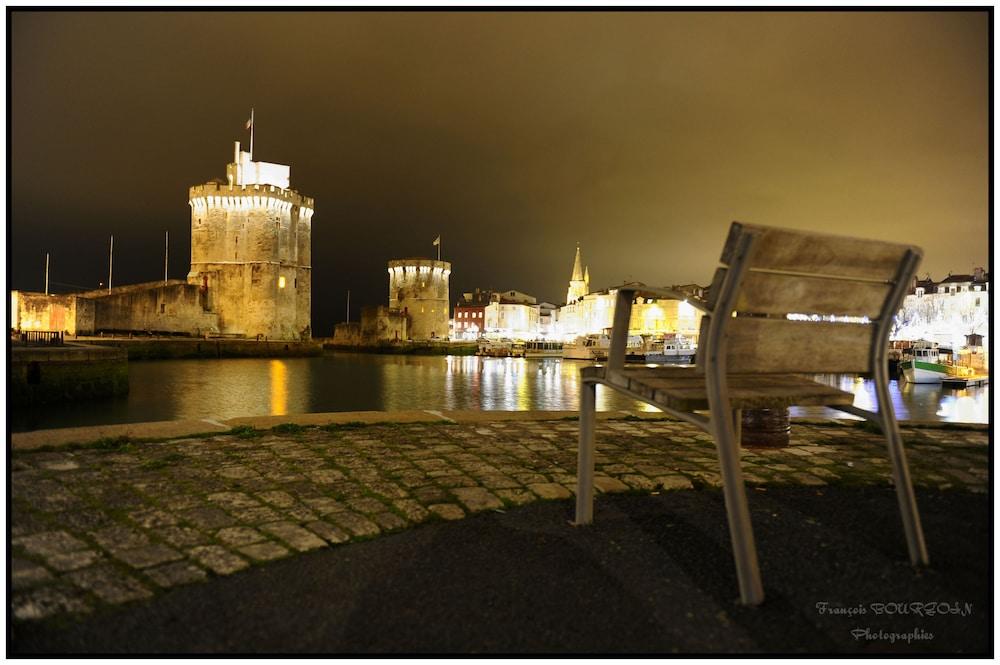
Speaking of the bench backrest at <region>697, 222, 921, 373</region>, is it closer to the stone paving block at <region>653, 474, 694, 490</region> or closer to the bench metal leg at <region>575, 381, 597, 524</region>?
the bench metal leg at <region>575, 381, 597, 524</region>

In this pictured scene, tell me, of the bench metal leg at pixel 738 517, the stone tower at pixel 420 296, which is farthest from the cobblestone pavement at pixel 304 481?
the stone tower at pixel 420 296

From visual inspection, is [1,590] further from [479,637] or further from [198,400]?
[198,400]

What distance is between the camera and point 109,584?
1.89m

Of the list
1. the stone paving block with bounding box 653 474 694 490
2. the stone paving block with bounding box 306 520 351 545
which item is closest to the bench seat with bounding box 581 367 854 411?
the stone paving block with bounding box 653 474 694 490

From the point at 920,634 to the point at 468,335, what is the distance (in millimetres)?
98972

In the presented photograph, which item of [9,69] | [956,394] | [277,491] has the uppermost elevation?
[9,69]

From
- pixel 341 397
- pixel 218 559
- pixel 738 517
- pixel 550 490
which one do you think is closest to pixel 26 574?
pixel 218 559

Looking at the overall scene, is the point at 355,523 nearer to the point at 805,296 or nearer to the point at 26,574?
the point at 26,574

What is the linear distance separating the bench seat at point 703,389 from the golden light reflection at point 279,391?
9.26 metres

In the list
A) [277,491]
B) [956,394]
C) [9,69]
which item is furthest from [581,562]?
[956,394]

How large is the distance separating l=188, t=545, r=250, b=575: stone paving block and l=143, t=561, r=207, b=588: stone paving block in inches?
1.7

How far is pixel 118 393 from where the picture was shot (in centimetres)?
1612

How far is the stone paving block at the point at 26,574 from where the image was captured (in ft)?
6.05

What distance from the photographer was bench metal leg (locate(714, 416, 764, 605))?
1760mm
